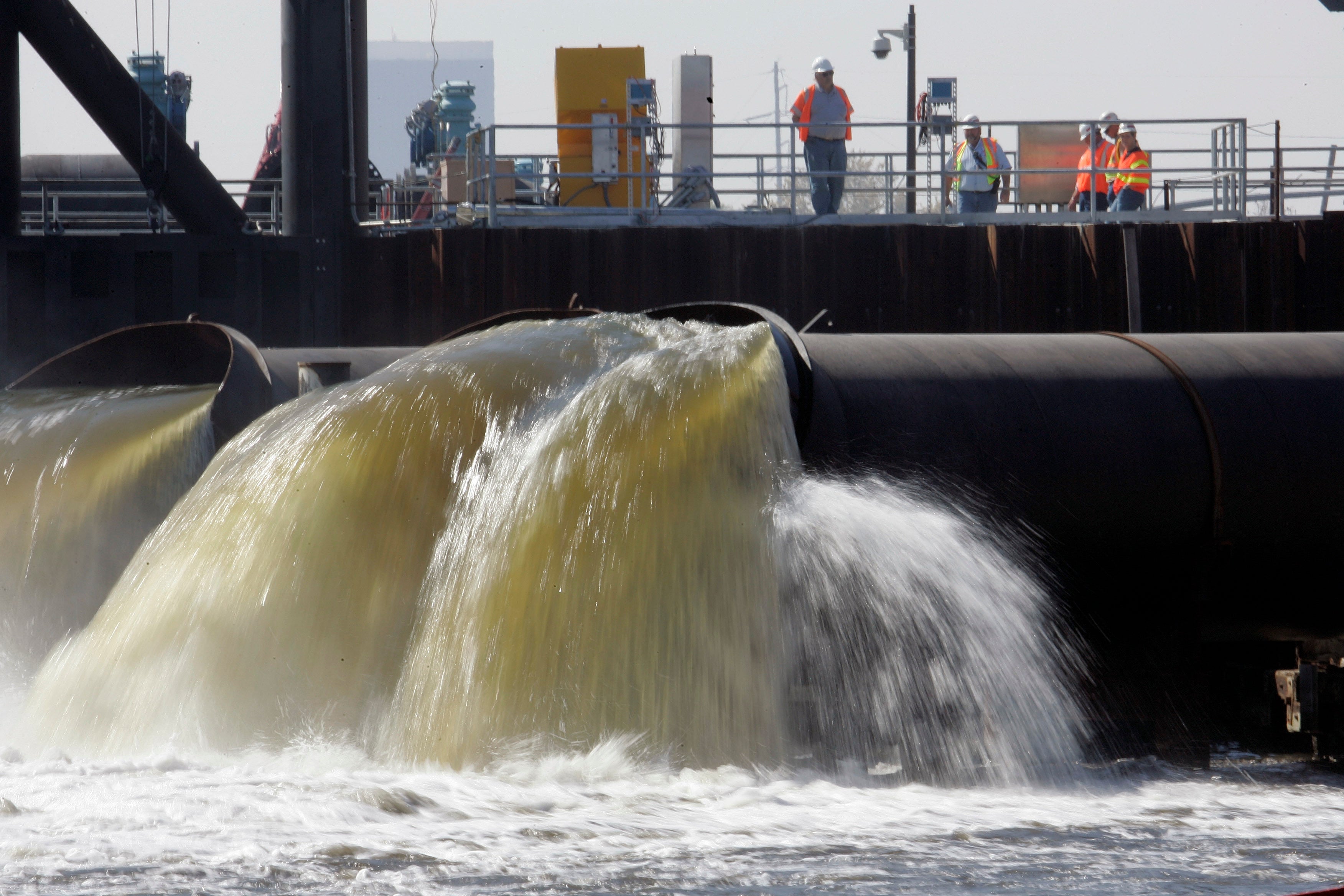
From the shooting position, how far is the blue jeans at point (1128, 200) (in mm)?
17125

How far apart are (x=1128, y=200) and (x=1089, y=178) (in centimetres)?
144

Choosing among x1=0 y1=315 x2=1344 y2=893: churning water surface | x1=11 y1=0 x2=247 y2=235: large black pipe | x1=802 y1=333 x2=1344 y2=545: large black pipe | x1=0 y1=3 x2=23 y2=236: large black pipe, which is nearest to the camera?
x1=0 y1=315 x2=1344 y2=893: churning water surface

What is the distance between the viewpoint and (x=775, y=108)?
6550 centimetres

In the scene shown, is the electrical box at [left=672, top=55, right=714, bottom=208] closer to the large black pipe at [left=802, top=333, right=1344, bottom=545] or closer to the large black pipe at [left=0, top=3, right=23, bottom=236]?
the large black pipe at [left=0, top=3, right=23, bottom=236]

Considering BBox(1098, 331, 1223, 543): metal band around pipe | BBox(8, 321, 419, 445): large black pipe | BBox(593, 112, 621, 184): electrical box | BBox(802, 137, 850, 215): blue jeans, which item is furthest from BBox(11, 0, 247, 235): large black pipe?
BBox(1098, 331, 1223, 543): metal band around pipe

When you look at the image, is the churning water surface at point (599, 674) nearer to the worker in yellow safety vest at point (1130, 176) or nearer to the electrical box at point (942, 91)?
the worker in yellow safety vest at point (1130, 176)

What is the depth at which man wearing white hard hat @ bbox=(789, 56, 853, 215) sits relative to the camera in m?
16.0

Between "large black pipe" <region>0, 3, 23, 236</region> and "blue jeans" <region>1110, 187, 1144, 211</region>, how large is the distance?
13657 mm

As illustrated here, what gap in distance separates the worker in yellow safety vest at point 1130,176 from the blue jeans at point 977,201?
1.50 m

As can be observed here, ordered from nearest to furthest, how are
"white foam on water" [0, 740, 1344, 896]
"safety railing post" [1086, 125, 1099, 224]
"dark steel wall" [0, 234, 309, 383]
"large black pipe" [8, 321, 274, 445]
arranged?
"white foam on water" [0, 740, 1344, 896] → "large black pipe" [8, 321, 274, 445] → "dark steel wall" [0, 234, 309, 383] → "safety railing post" [1086, 125, 1099, 224]

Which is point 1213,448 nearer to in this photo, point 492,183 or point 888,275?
point 888,275

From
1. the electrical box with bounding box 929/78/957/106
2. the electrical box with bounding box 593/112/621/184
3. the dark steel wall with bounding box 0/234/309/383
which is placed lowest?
the dark steel wall with bounding box 0/234/309/383

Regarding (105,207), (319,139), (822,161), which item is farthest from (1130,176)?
(105,207)

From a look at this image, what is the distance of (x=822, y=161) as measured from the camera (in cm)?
1636
